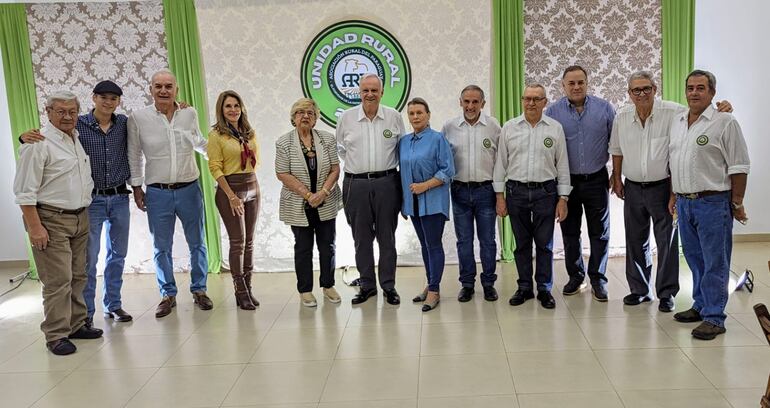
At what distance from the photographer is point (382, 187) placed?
518 cm

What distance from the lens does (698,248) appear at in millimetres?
4496

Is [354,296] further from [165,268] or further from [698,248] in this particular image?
[698,248]

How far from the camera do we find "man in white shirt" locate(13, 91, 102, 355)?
4.34 metres

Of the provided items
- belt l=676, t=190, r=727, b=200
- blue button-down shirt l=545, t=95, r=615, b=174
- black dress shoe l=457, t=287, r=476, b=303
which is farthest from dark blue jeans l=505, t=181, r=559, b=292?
belt l=676, t=190, r=727, b=200

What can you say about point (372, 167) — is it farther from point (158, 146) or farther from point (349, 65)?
point (349, 65)

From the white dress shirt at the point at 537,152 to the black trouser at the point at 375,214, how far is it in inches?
32.3

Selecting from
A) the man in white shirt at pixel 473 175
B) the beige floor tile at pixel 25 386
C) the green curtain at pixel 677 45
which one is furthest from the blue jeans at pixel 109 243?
the green curtain at pixel 677 45

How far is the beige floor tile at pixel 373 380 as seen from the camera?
12.2 ft

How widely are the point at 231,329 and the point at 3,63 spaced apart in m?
3.55

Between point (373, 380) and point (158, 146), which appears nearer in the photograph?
point (373, 380)

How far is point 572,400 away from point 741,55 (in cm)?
474

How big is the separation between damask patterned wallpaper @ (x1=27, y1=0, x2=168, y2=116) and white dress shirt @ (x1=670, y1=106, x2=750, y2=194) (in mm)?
4483

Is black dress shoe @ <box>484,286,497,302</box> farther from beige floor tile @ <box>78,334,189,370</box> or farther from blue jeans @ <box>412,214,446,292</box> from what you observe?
beige floor tile @ <box>78,334,189,370</box>

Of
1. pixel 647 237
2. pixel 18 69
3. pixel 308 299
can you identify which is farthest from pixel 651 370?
pixel 18 69
